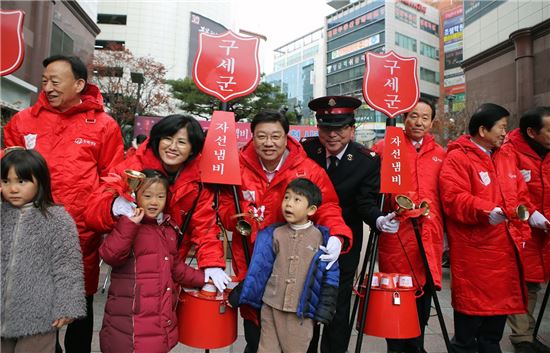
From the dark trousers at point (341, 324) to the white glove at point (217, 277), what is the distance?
2.93 feet

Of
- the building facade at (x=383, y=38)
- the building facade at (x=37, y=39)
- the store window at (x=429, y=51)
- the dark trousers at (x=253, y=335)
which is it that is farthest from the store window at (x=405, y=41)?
the dark trousers at (x=253, y=335)

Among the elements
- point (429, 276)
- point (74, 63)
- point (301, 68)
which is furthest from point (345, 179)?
point (301, 68)

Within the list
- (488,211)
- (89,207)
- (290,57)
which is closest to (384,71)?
(488,211)

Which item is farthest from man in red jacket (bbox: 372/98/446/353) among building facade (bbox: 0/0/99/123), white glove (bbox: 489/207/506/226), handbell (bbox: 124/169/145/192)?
building facade (bbox: 0/0/99/123)

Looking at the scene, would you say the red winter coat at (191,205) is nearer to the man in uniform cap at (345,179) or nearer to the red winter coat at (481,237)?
the man in uniform cap at (345,179)

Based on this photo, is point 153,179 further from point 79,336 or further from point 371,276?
point 371,276

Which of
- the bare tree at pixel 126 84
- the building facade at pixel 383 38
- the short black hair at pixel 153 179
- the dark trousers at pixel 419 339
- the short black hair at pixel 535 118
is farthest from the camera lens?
the building facade at pixel 383 38

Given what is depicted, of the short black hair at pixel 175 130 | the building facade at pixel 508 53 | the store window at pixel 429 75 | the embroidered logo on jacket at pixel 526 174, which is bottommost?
the embroidered logo on jacket at pixel 526 174

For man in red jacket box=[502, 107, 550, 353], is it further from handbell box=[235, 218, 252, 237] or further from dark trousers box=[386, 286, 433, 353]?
handbell box=[235, 218, 252, 237]

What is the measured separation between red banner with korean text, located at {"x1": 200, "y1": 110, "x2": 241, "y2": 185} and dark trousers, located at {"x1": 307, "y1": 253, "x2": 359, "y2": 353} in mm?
1096

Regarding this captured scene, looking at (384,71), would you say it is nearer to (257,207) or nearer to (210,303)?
(257,207)

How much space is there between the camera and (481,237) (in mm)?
2824

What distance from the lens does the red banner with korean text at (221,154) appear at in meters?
2.60

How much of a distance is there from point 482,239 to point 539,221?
0.68 m
